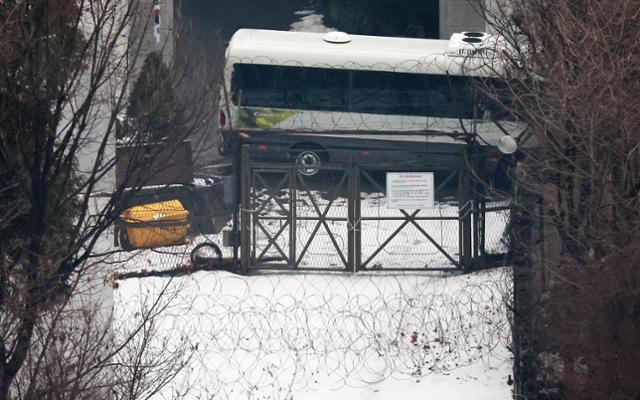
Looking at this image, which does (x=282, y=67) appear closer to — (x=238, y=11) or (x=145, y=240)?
(x=145, y=240)

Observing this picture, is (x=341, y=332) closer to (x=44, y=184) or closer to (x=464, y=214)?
(x=464, y=214)

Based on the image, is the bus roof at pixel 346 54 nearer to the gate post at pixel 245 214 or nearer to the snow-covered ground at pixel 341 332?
the snow-covered ground at pixel 341 332

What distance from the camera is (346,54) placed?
2373cm

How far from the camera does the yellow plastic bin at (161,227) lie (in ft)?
58.2

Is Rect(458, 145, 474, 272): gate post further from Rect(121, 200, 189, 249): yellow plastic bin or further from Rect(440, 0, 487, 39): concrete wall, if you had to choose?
Rect(440, 0, 487, 39): concrete wall

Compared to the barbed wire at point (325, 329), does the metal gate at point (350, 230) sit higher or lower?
higher

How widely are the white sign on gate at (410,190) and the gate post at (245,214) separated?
7.36ft

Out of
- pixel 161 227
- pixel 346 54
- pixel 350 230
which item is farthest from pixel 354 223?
pixel 346 54

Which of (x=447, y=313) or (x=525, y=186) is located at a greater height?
(x=525, y=186)

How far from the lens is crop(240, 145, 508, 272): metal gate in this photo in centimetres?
1645

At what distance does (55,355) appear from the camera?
8.18 metres

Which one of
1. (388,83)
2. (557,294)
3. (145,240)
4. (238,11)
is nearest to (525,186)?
(557,294)

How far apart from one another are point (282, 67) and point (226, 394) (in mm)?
13298

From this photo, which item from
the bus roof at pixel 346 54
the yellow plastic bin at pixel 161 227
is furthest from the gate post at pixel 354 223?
the bus roof at pixel 346 54
